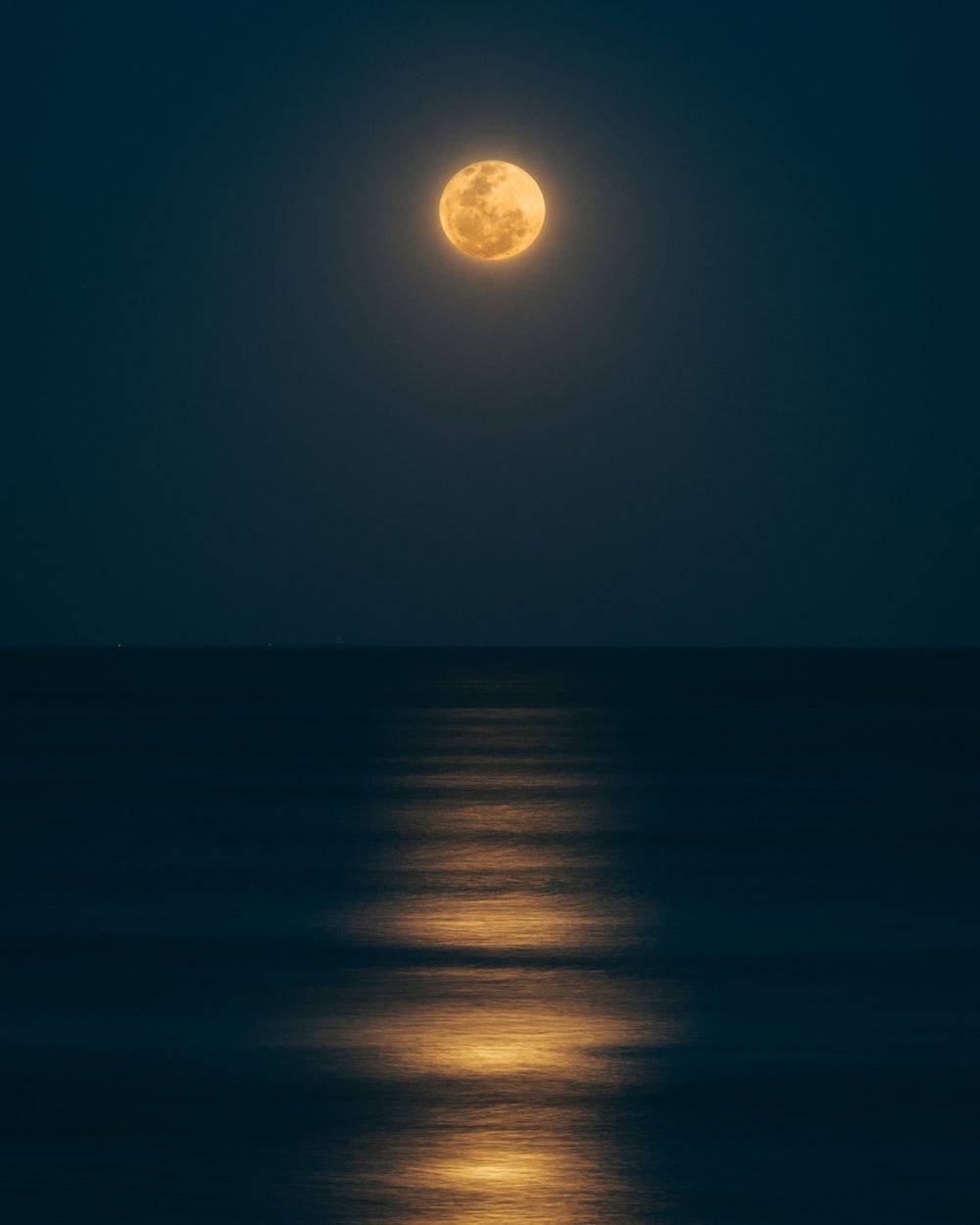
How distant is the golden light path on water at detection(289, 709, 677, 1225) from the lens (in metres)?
4.20

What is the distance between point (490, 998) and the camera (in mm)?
6156

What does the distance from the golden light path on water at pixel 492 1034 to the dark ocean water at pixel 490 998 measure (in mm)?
16

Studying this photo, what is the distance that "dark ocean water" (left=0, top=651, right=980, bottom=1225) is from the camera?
169 inches

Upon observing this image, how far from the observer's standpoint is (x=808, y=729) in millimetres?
20438

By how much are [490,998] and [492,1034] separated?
0.51 m

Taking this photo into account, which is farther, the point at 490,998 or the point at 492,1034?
the point at 490,998

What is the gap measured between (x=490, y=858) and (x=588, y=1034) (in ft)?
13.1

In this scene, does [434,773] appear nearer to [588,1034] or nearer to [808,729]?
[808,729]

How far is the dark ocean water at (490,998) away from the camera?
4.29 metres

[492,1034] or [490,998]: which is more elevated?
[490,998]

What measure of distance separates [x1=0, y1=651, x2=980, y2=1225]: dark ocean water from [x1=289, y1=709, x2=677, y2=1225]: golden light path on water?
0.02 metres

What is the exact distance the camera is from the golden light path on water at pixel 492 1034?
4.20m

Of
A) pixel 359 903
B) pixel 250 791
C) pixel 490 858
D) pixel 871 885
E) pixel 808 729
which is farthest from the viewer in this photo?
pixel 808 729

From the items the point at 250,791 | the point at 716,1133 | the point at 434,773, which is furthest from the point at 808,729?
the point at 716,1133
